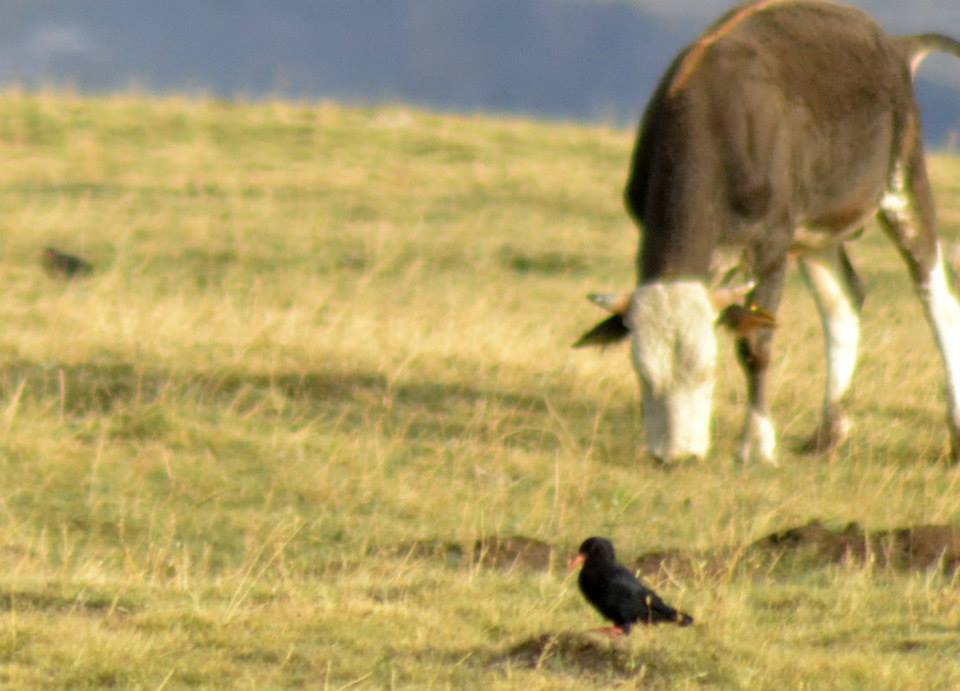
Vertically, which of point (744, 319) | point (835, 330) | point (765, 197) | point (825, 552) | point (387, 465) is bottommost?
point (387, 465)

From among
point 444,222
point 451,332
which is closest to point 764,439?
point 451,332

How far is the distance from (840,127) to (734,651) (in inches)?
212

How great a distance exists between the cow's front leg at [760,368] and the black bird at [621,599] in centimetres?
420

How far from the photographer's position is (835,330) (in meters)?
11.2

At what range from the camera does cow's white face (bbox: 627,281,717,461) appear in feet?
30.2

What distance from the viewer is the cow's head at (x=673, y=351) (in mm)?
9203

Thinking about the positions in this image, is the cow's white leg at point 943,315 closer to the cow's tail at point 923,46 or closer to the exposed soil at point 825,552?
the cow's tail at point 923,46

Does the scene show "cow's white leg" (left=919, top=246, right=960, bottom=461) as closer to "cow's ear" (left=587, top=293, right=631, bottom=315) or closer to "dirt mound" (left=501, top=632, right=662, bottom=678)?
"cow's ear" (left=587, top=293, right=631, bottom=315)

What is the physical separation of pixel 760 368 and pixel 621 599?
4.51 metres

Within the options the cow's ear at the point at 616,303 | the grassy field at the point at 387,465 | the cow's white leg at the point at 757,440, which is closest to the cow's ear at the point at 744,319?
the cow's ear at the point at 616,303

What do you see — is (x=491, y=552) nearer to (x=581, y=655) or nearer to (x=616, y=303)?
(x=616, y=303)

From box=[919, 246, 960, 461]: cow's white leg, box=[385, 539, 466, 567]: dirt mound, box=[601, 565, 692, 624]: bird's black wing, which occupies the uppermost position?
box=[919, 246, 960, 461]: cow's white leg

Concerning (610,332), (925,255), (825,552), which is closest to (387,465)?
(610,332)

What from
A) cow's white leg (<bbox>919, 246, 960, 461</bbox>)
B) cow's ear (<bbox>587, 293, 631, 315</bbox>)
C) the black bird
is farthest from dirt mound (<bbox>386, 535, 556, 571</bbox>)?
cow's white leg (<bbox>919, 246, 960, 461</bbox>)
